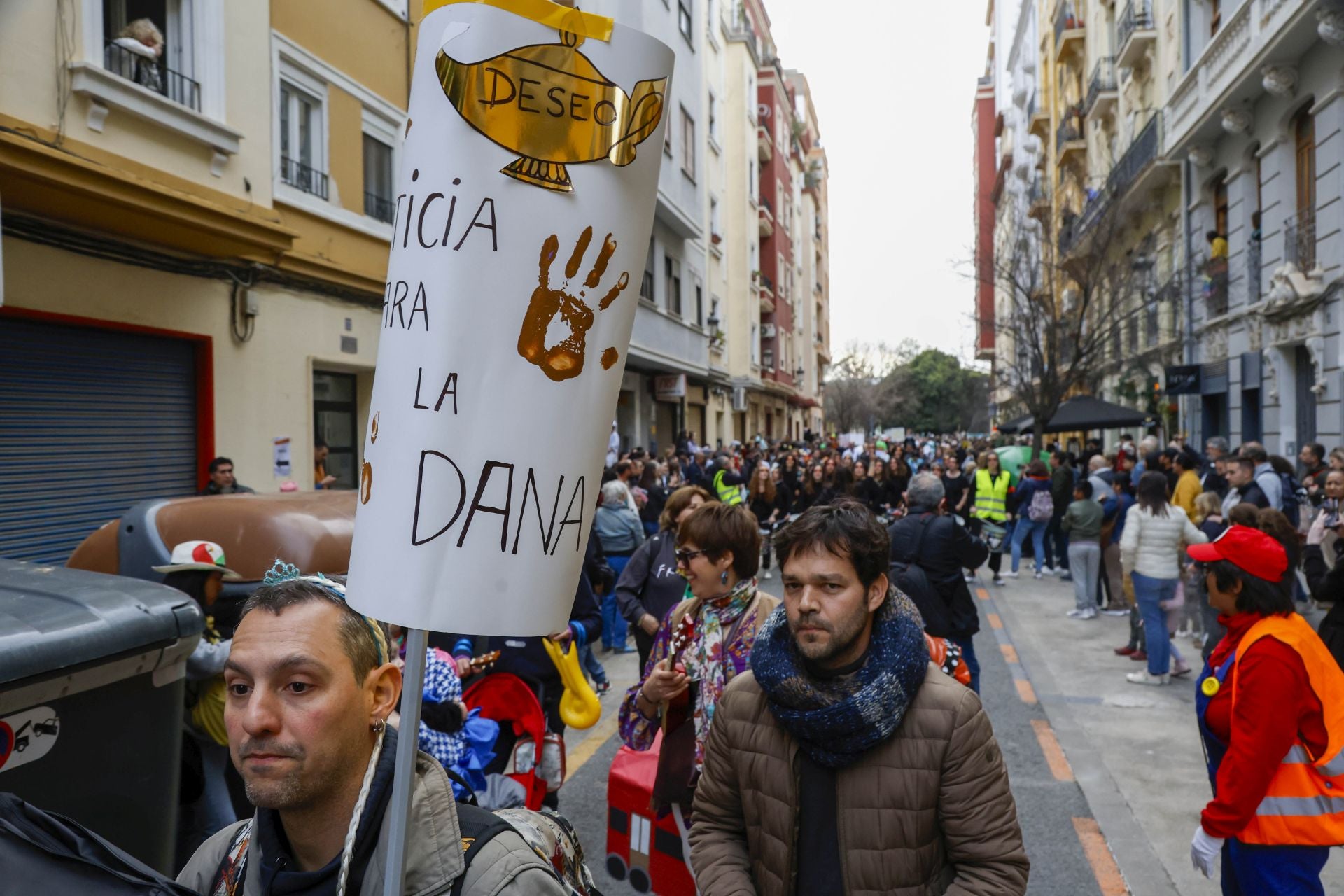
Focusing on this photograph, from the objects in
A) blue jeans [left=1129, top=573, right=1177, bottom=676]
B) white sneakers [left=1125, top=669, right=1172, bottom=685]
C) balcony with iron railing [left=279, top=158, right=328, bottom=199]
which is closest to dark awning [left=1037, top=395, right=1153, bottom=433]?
blue jeans [left=1129, top=573, right=1177, bottom=676]

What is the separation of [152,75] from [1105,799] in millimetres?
9953

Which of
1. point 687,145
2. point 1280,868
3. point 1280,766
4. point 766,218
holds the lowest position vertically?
point 1280,868

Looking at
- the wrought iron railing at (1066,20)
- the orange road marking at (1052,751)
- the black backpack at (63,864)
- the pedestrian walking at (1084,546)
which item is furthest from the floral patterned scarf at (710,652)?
the wrought iron railing at (1066,20)

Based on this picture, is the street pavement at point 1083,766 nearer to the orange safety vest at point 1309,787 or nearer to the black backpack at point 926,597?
the black backpack at point 926,597

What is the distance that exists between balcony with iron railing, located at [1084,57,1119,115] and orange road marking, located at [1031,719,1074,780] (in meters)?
25.4

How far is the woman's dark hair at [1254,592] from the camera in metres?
3.48

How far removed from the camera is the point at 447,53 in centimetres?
179

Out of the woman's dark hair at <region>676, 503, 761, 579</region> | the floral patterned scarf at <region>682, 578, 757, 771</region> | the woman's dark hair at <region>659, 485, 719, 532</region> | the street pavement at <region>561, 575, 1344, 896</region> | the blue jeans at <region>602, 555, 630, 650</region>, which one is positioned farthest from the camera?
the blue jeans at <region>602, 555, 630, 650</region>

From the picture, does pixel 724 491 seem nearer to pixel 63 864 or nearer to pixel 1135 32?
pixel 63 864

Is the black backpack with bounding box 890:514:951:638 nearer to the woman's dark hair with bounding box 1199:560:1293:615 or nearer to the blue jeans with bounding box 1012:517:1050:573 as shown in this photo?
the woman's dark hair with bounding box 1199:560:1293:615

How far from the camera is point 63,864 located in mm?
1370

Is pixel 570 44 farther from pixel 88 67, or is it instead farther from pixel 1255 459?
pixel 1255 459

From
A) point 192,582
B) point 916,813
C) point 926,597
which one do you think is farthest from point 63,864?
point 926,597

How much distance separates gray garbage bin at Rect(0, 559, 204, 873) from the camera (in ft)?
8.89
